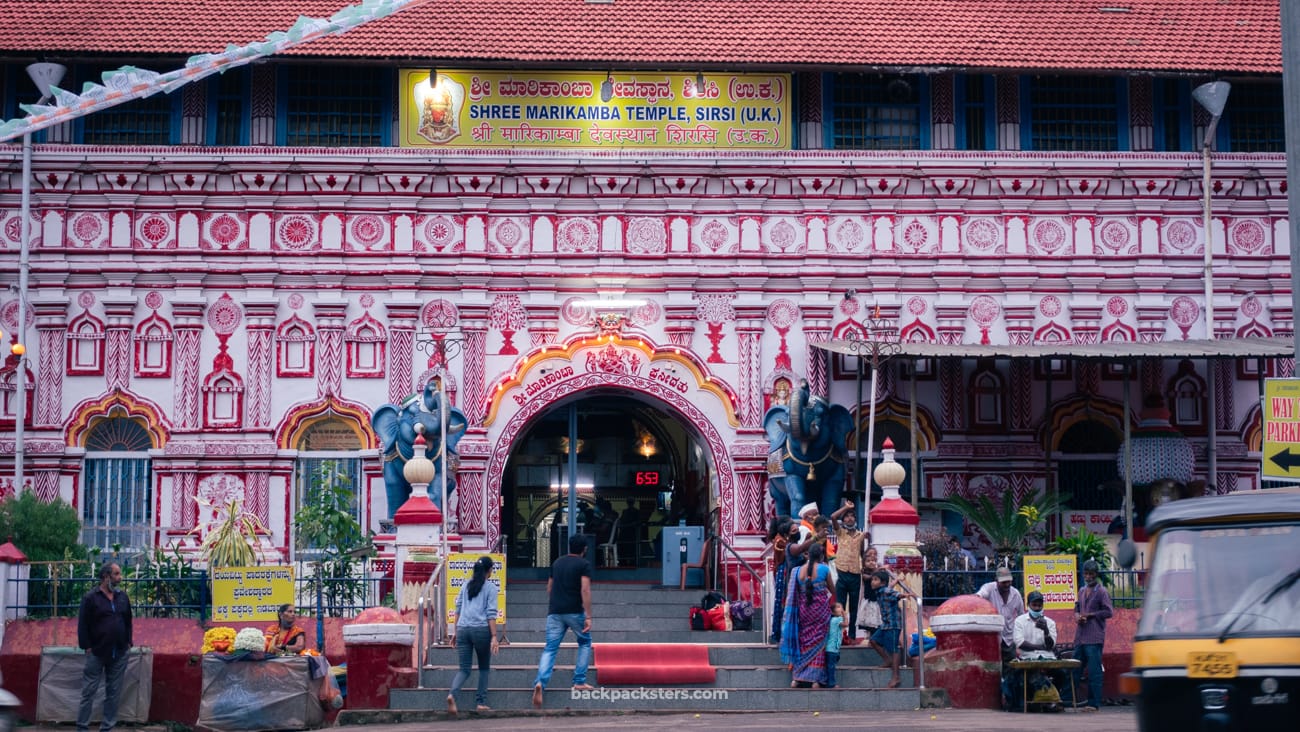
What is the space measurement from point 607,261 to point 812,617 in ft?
30.2

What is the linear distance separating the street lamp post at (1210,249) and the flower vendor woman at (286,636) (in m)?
13.8

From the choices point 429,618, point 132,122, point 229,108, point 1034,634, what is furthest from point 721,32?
point 1034,634

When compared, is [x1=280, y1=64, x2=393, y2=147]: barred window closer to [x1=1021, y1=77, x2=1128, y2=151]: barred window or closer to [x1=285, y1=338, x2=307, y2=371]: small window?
[x1=285, y1=338, x2=307, y2=371]: small window

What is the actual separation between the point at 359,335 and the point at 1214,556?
1669cm

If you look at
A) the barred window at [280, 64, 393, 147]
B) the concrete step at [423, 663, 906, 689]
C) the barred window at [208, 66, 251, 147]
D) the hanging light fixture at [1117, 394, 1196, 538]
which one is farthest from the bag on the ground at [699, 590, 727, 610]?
the barred window at [208, 66, 251, 147]

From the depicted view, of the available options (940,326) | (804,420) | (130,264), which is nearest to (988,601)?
(804,420)

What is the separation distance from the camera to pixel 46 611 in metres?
23.2

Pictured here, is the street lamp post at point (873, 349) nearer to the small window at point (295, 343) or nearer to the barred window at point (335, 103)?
the barred window at point (335, 103)

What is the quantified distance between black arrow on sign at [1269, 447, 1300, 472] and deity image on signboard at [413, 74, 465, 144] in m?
15.3

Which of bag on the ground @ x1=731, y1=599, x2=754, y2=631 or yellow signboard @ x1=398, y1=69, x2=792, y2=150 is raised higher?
yellow signboard @ x1=398, y1=69, x2=792, y2=150

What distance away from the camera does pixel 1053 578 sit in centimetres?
2241

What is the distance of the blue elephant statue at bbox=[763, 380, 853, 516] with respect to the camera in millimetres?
26516

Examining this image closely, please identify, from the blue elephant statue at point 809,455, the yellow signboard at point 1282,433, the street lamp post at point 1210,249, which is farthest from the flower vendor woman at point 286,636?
the street lamp post at point 1210,249

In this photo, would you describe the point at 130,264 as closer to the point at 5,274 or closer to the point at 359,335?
the point at 5,274
